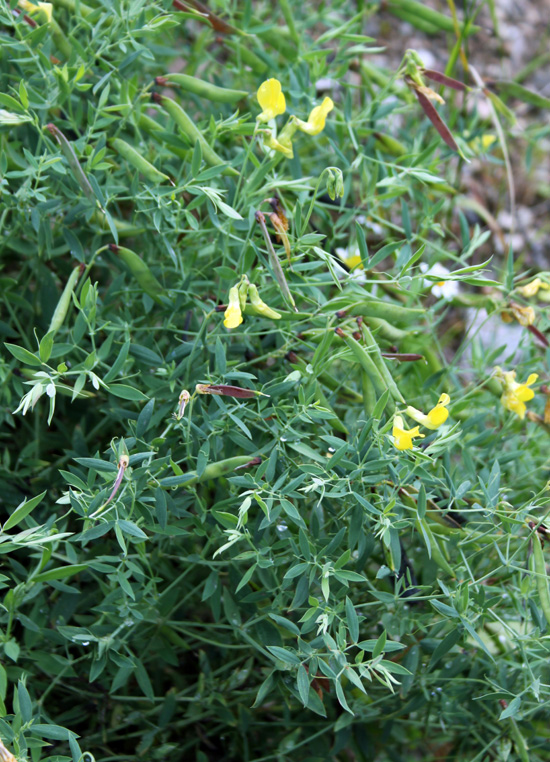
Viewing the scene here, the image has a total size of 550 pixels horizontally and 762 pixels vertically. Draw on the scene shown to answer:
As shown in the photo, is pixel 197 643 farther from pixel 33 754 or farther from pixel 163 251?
pixel 163 251

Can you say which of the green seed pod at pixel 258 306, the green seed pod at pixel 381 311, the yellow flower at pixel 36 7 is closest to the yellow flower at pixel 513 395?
the green seed pod at pixel 381 311

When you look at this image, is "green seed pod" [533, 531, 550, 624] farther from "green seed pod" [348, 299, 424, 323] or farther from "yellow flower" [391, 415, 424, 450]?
"green seed pod" [348, 299, 424, 323]

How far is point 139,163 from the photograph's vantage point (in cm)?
118

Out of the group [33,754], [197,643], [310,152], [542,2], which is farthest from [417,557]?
[542,2]

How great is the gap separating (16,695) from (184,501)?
0.35m

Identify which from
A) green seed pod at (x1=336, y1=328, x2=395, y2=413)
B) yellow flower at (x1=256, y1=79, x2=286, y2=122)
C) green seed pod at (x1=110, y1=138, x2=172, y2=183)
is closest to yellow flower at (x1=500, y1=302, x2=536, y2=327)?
green seed pod at (x1=336, y1=328, x2=395, y2=413)

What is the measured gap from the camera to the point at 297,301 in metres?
1.21

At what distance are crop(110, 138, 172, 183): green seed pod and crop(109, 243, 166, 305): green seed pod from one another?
13cm

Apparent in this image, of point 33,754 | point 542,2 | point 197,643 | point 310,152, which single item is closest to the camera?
point 33,754

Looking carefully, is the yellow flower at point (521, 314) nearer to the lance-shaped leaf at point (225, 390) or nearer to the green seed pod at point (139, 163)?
the lance-shaped leaf at point (225, 390)

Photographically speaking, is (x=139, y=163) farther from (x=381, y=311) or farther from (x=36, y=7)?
(x=381, y=311)

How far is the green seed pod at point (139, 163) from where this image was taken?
→ 3.79 feet

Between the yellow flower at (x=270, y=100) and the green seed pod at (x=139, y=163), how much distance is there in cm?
19

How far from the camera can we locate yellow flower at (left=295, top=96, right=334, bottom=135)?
108 centimetres
